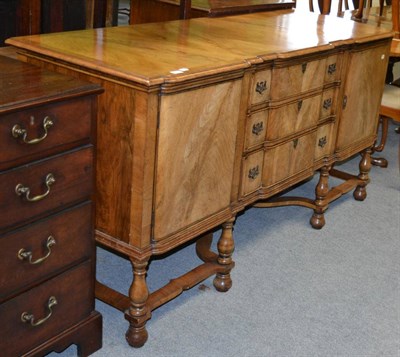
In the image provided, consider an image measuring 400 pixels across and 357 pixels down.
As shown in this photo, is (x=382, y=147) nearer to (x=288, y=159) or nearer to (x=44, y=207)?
(x=288, y=159)

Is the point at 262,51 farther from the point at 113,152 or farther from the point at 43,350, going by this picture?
the point at 43,350

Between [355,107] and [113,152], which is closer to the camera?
[113,152]

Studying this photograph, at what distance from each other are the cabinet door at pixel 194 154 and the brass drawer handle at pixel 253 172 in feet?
0.60

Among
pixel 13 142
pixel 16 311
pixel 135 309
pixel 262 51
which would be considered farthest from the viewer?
pixel 262 51

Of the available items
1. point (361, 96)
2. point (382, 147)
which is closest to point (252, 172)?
point (361, 96)

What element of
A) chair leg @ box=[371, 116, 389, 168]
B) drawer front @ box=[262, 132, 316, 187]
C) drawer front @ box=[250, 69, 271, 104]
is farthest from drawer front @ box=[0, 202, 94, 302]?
chair leg @ box=[371, 116, 389, 168]

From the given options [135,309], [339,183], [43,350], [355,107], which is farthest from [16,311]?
[339,183]

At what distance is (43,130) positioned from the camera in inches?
73.7

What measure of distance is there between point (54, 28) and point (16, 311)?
1475 mm

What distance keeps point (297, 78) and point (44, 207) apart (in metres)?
1.21

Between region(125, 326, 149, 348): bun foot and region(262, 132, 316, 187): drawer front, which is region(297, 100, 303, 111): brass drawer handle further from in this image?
region(125, 326, 149, 348): bun foot

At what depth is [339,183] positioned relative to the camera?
392 centimetres

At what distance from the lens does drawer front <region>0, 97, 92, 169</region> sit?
5.87 feet

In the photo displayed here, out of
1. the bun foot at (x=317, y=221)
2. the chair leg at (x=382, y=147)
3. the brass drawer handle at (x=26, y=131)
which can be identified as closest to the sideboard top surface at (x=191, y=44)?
the brass drawer handle at (x=26, y=131)
